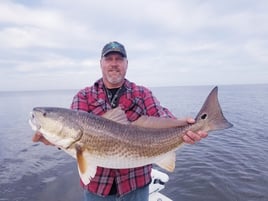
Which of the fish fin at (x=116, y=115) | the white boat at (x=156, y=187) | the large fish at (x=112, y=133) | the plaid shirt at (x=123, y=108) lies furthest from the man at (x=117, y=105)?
the white boat at (x=156, y=187)

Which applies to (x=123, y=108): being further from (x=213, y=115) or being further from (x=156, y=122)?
(x=213, y=115)

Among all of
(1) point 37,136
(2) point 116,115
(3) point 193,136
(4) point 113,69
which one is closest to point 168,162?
(3) point 193,136

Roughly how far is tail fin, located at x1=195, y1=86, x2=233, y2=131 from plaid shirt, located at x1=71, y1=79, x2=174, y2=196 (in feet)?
2.30

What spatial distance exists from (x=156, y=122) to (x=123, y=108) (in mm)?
625

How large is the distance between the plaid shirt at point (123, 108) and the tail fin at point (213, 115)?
0.70m

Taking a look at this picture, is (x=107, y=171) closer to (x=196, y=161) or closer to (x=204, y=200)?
(x=204, y=200)

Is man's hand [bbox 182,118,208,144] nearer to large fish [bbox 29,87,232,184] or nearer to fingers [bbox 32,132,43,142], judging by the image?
large fish [bbox 29,87,232,184]

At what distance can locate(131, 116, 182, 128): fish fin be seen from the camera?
4098 mm

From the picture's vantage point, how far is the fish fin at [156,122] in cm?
410

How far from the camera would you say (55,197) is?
471 inches

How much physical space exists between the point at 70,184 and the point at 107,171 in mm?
9952

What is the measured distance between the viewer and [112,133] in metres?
3.88

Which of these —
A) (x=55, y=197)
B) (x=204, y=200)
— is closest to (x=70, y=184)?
(x=55, y=197)

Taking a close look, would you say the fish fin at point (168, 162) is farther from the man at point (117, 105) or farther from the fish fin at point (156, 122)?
the fish fin at point (156, 122)
